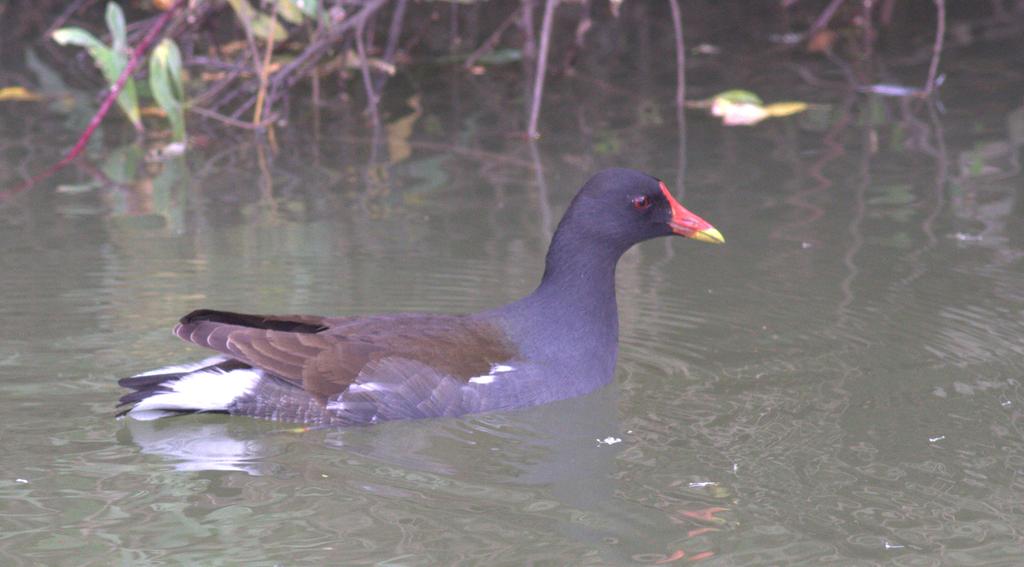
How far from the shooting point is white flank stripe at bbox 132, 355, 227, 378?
17.0ft

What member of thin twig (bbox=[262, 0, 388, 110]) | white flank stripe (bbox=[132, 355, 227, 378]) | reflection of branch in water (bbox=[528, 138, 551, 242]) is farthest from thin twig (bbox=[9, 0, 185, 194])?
white flank stripe (bbox=[132, 355, 227, 378])

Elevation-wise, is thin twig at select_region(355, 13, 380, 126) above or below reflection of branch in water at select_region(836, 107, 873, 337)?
above

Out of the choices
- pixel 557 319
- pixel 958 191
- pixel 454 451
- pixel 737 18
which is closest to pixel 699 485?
pixel 454 451

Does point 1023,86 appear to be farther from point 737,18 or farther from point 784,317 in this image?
point 784,317

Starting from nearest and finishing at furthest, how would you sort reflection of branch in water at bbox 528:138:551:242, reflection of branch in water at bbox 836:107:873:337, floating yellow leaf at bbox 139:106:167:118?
reflection of branch in water at bbox 836:107:873:337
reflection of branch in water at bbox 528:138:551:242
floating yellow leaf at bbox 139:106:167:118

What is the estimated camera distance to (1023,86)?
1091cm

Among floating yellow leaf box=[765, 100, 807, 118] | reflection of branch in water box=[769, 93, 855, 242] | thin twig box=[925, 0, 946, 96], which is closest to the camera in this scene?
reflection of branch in water box=[769, 93, 855, 242]

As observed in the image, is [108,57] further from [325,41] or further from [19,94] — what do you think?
[19,94]

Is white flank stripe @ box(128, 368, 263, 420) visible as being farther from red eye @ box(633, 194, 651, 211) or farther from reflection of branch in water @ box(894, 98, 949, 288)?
reflection of branch in water @ box(894, 98, 949, 288)

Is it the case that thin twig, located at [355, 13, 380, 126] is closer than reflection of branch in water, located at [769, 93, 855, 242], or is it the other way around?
reflection of branch in water, located at [769, 93, 855, 242]

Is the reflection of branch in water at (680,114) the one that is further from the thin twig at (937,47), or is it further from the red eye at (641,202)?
the red eye at (641,202)

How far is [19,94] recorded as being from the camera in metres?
11.0

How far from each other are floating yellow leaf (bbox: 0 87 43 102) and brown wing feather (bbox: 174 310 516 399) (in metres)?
6.19

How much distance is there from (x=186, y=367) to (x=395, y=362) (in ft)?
2.38
